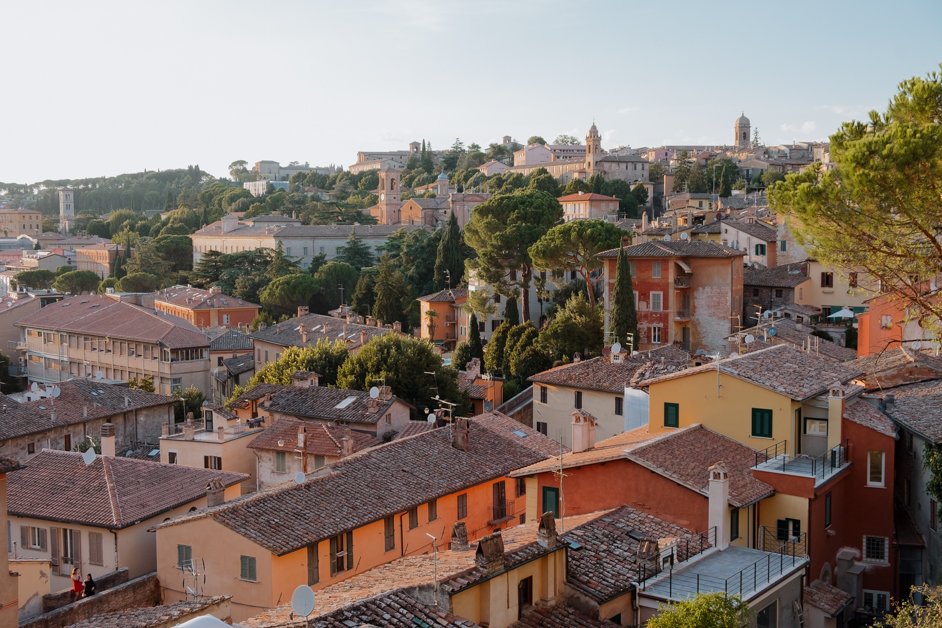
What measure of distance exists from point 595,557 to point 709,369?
19.4 ft

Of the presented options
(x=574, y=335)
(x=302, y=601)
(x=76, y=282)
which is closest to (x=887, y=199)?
(x=302, y=601)

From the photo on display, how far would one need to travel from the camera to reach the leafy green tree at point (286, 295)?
6600 centimetres

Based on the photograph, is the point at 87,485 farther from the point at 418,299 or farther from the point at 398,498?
the point at 418,299

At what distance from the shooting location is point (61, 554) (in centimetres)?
2058

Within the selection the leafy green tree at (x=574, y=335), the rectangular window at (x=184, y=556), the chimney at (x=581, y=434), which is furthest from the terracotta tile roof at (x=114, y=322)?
the chimney at (x=581, y=434)

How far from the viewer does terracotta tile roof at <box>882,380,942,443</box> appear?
19.7m

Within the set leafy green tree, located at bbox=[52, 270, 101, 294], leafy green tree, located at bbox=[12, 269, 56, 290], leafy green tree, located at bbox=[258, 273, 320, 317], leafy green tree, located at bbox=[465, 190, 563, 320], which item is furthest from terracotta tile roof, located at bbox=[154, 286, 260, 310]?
leafy green tree, located at bbox=[12, 269, 56, 290]

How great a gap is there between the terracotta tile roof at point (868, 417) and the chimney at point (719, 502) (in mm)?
4355

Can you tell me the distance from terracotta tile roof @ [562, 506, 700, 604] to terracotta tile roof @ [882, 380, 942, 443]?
5.57 m

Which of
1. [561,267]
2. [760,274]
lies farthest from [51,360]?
[760,274]

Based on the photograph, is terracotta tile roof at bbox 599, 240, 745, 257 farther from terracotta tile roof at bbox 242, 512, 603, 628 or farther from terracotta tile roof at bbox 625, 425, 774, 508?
terracotta tile roof at bbox 242, 512, 603, 628

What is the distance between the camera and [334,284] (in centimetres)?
6969

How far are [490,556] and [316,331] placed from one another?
36.6 metres

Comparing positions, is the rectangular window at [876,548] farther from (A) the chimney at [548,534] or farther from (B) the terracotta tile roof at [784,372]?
(A) the chimney at [548,534]
